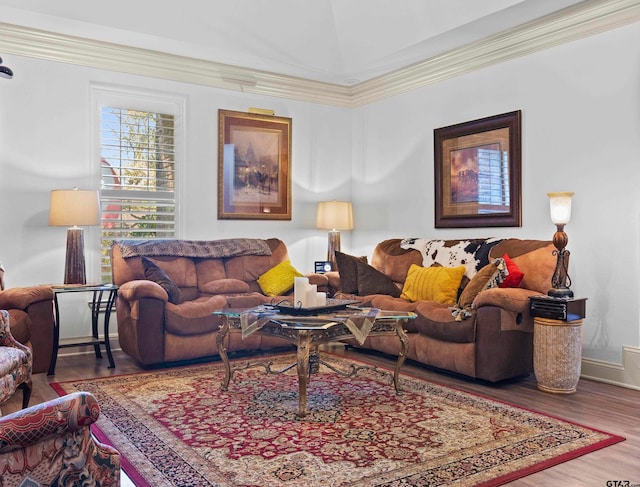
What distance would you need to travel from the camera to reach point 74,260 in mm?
4918

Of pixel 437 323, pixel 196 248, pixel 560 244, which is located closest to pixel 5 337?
pixel 196 248

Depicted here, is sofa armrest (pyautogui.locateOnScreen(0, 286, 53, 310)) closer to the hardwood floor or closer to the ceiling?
the hardwood floor

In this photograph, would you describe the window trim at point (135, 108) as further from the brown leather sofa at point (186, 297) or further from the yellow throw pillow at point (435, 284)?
the yellow throw pillow at point (435, 284)

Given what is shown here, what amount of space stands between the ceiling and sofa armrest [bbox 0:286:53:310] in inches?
86.4

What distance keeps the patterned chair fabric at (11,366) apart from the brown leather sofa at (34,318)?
797 mm

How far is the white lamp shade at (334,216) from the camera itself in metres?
6.42

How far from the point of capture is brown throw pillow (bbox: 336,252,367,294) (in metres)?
5.43

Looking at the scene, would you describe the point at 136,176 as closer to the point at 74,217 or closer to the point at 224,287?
the point at 74,217

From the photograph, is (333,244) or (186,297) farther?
(333,244)

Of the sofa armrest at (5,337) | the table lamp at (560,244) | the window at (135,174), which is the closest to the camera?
the sofa armrest at (5,337)

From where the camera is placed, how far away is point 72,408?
171 cm

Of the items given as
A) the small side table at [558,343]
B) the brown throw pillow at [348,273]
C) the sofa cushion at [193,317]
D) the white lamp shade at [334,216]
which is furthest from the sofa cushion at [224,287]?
the small side table at [558,343]

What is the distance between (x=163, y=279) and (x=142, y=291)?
0.34m

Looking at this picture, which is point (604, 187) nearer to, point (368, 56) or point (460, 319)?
point (460, 319)
